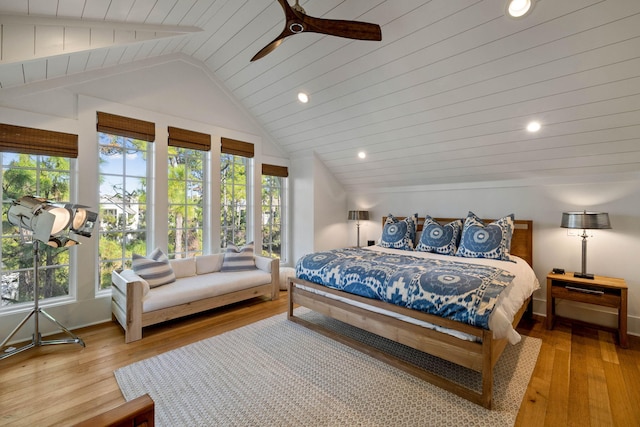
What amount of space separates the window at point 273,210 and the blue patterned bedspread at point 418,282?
6.34ft

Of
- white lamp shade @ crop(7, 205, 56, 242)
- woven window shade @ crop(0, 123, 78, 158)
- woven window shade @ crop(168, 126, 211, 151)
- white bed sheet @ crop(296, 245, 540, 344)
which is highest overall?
woven window shade @ crop(168, 126, 211, 151)

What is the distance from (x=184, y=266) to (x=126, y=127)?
179 centimetres

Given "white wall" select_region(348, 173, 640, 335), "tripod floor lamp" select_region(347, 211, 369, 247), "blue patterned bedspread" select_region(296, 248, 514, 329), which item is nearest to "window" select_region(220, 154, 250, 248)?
"blue patterned bedspread" select_region(296, 248, 514, 329)

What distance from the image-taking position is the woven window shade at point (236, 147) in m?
4.23

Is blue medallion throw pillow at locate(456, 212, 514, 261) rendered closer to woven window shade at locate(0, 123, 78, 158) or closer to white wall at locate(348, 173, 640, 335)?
white wall at locate(348, 173, 640, 335)

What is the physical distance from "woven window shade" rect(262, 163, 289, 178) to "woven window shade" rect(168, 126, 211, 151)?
3.26 ft

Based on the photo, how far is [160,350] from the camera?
2.58 metres

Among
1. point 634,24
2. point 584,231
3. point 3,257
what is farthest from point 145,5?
point 584,231

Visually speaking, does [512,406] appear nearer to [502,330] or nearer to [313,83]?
[502,330]

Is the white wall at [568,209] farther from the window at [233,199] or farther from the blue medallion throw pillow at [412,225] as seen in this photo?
the window at [233,199]

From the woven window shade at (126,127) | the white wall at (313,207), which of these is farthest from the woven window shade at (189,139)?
the white wall at (313,207)

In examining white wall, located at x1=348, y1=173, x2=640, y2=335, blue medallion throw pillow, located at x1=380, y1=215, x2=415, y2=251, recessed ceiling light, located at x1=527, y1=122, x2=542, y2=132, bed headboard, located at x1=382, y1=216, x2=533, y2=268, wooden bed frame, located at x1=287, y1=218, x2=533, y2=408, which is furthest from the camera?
blue medallion throw pillow, located at x1=380, y1=215, x2=415, y2=251

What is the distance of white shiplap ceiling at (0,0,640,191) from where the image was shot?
210 centimetres

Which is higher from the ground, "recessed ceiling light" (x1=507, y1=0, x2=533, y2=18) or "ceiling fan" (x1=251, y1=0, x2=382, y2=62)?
"recessed ceiling light" (x1=507, y1=0, x2=533, y2=18)
